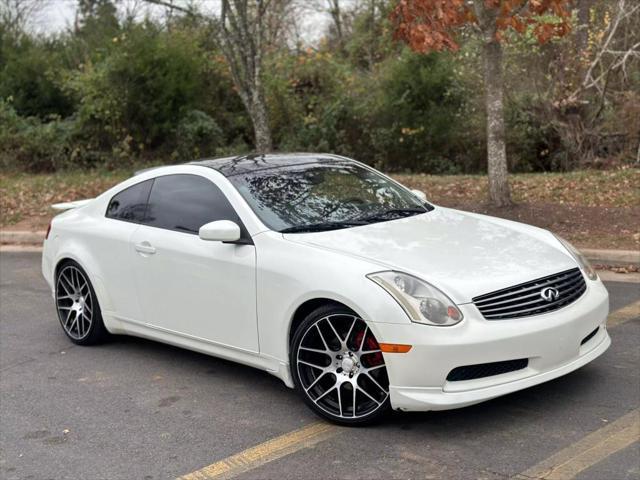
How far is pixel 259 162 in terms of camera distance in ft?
20.7

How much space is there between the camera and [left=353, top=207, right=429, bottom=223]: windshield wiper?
18.8 ft

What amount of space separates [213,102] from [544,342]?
55.7 feet

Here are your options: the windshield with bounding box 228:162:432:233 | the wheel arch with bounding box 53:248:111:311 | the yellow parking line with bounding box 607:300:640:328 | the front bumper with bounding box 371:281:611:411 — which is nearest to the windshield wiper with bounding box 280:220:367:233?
the windshield with bounding box 228:162:432:233

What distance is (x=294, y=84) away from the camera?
64.8 ft

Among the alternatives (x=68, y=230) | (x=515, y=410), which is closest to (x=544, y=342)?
(x=515, y=410)

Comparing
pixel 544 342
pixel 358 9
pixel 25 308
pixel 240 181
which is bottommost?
pixel 25 308

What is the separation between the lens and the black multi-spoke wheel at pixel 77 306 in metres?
6.70

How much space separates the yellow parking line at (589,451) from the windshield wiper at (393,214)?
1.99 m

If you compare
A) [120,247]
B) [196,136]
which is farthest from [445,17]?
[196,136]

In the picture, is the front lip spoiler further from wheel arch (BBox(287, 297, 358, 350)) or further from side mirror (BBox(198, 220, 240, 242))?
side mirror (BBox(198, 220, 240, 242))

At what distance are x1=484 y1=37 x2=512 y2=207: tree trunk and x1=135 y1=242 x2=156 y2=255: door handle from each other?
5869 millimetres

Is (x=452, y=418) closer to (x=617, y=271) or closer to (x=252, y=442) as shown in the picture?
(x=252, y=442)

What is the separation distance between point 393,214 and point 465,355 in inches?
65.5

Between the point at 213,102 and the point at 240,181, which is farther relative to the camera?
the point at 213,102
